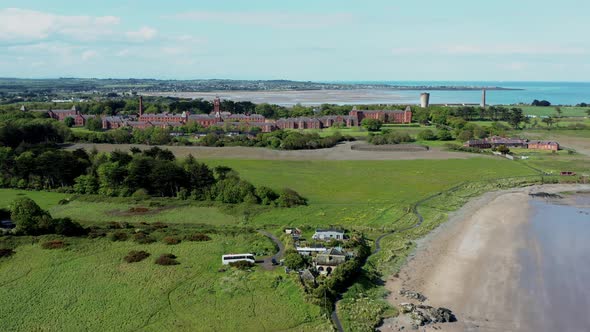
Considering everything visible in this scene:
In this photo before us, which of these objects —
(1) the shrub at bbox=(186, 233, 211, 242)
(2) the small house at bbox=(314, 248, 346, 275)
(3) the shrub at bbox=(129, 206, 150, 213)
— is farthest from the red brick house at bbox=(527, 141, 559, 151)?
(1) the shrub at bbox=(186, 233, 211, 242)

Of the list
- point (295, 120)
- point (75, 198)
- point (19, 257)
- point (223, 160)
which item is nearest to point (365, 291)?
point (19, 257)

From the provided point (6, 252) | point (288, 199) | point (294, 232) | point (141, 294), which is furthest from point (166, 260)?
point (288, 199)

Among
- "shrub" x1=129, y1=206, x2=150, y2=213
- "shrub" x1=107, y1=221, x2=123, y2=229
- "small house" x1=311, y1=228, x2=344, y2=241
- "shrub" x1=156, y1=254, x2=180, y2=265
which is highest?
"small house" x1=311, y1=228, x2=344, y2=241

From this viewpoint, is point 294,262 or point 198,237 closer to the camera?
point 294,262

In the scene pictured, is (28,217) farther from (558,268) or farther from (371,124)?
(371,124)

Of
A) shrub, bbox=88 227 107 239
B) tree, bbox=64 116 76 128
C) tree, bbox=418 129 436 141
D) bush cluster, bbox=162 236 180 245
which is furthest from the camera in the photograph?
tree, bbox=64 116 76 128

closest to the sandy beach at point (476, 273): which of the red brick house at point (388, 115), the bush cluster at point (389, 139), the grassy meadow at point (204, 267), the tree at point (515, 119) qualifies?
the grassy meadow at point (204, 267)

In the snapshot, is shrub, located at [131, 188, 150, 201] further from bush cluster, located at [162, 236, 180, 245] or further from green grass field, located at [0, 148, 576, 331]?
bush cluster, located at [162, 236, 180, 245]

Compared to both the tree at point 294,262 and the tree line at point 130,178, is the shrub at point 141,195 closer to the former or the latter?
the tree line at point 130,178
